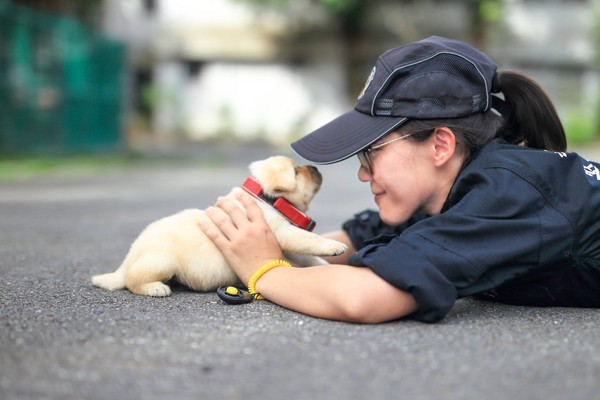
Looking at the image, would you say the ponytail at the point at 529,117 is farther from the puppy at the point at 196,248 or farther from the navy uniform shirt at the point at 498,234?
the puppy at the point at 196,248

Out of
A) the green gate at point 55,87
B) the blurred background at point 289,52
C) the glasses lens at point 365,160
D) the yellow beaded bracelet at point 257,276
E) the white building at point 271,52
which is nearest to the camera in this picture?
the glasses lens at point 365,160

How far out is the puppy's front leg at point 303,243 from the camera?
293cm

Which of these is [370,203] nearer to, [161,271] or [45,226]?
[45,226]

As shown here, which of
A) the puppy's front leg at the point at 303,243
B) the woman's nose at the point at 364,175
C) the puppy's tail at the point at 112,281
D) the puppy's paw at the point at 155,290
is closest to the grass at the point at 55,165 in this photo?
the puppy's tail at the point at 112,281

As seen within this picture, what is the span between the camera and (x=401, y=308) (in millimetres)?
2309

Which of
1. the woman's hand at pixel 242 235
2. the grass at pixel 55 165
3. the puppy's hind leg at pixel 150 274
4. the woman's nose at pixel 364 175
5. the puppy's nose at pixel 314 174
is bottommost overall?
the grass at pixel 55 165

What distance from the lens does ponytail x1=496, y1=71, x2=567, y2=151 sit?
274 cm

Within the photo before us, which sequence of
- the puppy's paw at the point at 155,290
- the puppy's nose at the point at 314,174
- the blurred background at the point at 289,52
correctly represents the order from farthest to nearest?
the blurred background at the point at 289,52 → the puppy's nose at the point at 314,174 → the puppy's paw at the point at 155,290

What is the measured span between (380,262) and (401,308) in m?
0.15

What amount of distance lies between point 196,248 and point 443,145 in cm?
100

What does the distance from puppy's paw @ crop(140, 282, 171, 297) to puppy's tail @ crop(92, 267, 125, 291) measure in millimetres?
168

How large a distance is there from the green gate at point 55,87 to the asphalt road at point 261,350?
861 centimetres

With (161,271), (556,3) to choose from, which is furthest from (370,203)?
(556,3)

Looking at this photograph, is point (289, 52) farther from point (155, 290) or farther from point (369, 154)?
point (369, 154)
